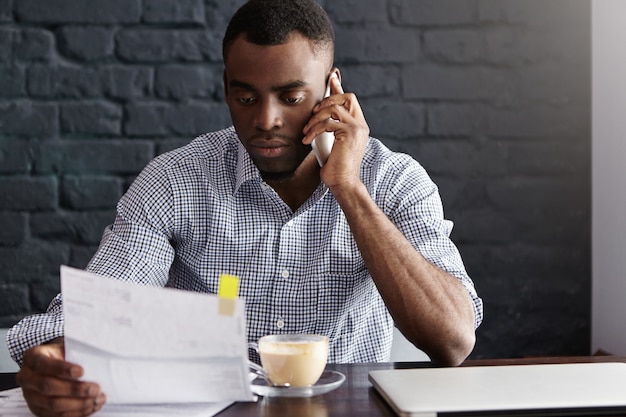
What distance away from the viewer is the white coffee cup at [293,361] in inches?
37.6

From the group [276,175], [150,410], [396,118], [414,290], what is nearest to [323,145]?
[276,175]

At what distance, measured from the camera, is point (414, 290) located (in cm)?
130

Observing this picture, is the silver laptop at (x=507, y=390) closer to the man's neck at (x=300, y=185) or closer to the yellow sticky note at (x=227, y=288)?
the yellow sticky note at (x=227, y=288)

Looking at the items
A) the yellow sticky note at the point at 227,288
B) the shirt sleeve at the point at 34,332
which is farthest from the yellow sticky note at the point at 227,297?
the shirt sleeve at the point at 34,332

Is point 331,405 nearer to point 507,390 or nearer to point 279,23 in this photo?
point 507,390

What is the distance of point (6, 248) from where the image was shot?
194 cm

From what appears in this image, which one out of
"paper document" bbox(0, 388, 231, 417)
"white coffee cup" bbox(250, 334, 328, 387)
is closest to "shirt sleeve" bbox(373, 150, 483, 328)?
"white coffee cup" bbox(250, 334, 328, 387)

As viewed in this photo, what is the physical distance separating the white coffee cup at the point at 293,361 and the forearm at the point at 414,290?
334 millimetres

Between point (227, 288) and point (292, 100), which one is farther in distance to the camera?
point (292, 100)

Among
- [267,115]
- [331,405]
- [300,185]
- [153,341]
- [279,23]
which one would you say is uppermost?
[279,23]

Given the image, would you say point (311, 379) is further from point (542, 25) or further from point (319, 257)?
point (542, 25)

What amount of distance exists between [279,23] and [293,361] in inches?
27.7

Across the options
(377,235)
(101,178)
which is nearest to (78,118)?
(101,178)

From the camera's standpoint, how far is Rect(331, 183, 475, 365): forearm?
1272mm
